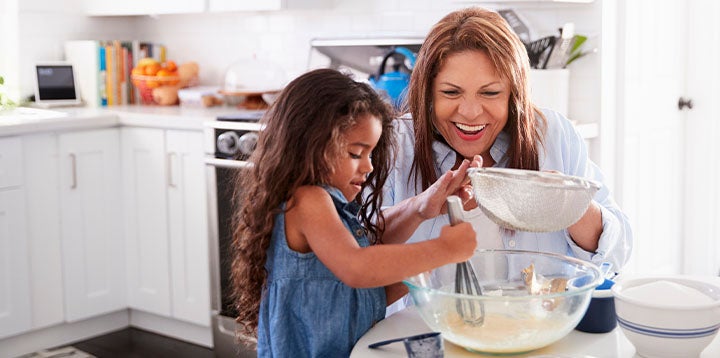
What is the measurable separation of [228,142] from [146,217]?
0.68m

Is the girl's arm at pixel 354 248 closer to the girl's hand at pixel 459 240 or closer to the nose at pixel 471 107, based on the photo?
the girl's hand at pixel 459 240

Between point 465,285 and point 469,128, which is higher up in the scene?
point 469,128

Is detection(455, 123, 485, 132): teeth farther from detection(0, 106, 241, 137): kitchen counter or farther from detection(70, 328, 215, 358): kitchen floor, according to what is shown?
detection(70, 328, 215, 358): kitchen floor

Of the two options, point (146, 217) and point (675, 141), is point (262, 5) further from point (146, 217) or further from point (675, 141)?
point (675, 141)

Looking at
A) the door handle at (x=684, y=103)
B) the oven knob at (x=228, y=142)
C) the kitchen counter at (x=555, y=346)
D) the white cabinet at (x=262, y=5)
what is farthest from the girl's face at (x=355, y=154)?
the door handle at (x=684, y=103)

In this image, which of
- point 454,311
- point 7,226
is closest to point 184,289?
point 7,226

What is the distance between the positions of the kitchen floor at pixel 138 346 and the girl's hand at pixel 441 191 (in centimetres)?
232

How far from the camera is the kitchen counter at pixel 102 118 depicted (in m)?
3.69

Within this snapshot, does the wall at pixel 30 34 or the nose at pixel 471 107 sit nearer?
the nose at pixel 471 107

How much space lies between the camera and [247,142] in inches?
138

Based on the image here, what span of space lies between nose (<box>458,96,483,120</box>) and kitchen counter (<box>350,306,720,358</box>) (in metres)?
0.52

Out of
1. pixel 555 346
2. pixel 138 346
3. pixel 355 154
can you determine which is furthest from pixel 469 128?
pixel 138 346

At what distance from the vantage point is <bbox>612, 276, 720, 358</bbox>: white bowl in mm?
1329

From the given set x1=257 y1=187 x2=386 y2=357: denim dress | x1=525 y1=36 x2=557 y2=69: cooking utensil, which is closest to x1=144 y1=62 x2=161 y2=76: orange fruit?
x1=525 y1=36 x2=557 y2=69: cooking utensil
